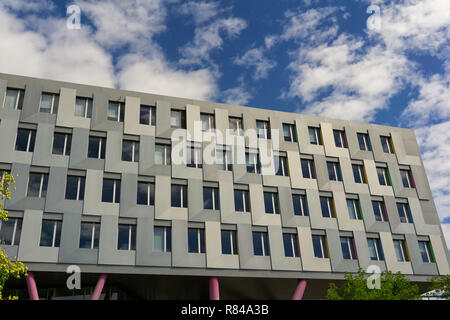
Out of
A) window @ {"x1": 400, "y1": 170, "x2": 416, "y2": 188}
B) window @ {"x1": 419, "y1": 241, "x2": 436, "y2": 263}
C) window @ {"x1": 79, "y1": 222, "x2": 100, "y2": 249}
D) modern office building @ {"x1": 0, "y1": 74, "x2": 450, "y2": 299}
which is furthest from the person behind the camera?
window @ {"x1": 400, "y1": 170, "x2": 416, "y2": 188}

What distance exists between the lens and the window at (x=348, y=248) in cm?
3106

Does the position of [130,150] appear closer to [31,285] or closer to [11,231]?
[11,231]

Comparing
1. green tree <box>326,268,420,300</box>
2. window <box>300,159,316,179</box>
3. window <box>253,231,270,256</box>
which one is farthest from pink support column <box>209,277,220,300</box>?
window <box>300,159,316,179</box>

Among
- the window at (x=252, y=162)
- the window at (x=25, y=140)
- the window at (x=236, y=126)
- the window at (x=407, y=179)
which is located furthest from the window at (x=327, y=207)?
the window at (x=25, y=140)

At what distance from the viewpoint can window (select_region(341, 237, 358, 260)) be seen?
3106 centimetres

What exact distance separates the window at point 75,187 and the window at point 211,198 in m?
8.28

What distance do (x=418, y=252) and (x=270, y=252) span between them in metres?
12.1

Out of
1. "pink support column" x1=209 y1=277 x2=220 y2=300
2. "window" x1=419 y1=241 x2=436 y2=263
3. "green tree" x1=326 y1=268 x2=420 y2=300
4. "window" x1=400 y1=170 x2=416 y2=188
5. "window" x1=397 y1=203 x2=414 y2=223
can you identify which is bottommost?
"green tree" x1=326 y1=268 x2=420 y2=300

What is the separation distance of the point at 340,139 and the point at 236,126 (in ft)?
30.4

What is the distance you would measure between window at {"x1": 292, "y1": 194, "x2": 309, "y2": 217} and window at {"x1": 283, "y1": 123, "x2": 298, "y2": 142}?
5015 millimetres

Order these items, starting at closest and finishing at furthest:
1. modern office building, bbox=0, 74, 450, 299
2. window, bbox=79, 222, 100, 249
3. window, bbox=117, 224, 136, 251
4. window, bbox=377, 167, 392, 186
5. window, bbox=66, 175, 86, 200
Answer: window, bbox=79, 222, 100, 249 → modern office building, bbox=0, 74, 450, 299 → window, bbox=117, 224, 136, 251 → window, bbox=66, 175, 86, 200 → window, bbox=377, 167, 392, 186

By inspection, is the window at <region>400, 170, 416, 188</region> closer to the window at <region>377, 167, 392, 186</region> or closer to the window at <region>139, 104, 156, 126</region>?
the window at <region>377, 167, 392, 186</region>

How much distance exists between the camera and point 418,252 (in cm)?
3234

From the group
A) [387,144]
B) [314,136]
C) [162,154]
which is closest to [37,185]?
[162,154]
